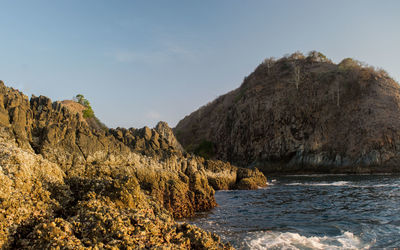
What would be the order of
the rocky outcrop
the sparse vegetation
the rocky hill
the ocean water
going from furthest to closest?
the sparse vegetation → the ocean water → the rocky hill → the rocky outcrop

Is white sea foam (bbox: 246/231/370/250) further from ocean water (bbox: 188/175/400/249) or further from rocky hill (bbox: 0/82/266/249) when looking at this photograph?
rocky hill (bbox: 0/82/266/249)

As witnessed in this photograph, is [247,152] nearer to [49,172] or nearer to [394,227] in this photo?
[394,227]

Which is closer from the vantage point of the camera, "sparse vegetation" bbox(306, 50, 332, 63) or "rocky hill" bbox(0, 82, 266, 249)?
"rocky hill" bbox(0, 82, 266, 249)

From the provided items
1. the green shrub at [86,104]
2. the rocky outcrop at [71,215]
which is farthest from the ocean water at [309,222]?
the green shrub at [86,104]

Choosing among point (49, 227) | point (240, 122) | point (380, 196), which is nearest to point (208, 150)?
point (240, 122)

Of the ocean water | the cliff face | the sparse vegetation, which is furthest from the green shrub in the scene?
the sparse vegetation

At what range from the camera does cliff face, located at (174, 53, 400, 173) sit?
44.4 meters

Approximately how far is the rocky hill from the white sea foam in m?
2.64

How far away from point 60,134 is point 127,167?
11.9 ft

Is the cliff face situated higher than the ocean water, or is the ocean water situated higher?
the cliff face

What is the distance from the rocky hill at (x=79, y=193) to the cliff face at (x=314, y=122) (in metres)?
38.9

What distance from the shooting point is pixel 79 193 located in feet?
25.2

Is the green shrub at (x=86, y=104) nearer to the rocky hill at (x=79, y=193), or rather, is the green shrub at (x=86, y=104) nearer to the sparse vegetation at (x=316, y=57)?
the rocky hill at (x=79, y=193)

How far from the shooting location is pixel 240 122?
2648 inches
